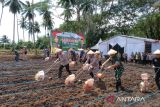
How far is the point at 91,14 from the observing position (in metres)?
53.1

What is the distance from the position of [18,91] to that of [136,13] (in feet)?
140

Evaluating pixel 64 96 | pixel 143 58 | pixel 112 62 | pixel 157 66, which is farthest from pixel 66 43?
pixel 64 96

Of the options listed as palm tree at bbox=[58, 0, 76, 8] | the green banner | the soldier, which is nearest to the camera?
the soldier

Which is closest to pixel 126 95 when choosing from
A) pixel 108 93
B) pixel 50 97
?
pixel 108 93

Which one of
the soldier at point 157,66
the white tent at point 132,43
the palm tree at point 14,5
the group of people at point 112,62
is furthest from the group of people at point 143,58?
the palm tree at point 14,5

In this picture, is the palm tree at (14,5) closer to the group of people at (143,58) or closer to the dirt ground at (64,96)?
the group of people at (143,58)

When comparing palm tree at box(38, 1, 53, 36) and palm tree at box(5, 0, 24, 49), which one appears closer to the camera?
palm tree at box(38, 1, 53, 36)

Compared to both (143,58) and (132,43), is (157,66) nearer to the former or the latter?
(143,58)

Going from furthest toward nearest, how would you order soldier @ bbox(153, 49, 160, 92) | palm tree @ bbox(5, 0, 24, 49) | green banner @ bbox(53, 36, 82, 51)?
palm tree @ bbox(5, 0, 24, 49) → green banner @ bbox(53, 36, 82, 51) → soldier @ bbox(153, 49, 160, 92)

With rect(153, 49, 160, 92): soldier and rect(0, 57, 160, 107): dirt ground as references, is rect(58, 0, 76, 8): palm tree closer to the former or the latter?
rect(0, 57, 160, 107): dirt ground

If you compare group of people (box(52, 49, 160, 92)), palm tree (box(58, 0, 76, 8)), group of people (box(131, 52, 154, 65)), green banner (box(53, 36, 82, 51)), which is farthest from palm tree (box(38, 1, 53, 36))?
group of people (box(52, 49, 160, 92))

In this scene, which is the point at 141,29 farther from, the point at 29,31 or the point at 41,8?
the point at 29,31

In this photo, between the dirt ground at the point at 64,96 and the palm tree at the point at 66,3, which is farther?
the palm tree at the point at 66,3

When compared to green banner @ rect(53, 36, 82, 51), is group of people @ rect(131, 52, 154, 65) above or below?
below
